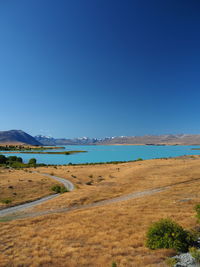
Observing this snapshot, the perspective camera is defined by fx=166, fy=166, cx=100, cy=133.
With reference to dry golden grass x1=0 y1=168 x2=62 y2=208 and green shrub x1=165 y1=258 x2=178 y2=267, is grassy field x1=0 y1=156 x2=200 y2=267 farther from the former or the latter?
dry golden grass x1=0 y1=168 x2=62 y2=208

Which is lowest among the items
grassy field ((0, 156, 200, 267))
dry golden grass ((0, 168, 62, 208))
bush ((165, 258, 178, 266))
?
dry golden grass ((0, 168, 62, 208))

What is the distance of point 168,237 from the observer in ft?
35.0

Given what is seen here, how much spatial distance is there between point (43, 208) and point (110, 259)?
19.4 meters

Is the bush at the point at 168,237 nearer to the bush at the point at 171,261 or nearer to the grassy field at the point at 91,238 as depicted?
the grassy field at the point at 91,238

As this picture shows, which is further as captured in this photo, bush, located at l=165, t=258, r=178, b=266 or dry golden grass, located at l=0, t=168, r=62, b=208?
dry golden grass, located at l=0, t=168, r=62, b=208

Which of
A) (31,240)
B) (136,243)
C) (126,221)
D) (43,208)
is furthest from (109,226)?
(43,208)

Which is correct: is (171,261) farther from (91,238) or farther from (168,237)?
(91,238)

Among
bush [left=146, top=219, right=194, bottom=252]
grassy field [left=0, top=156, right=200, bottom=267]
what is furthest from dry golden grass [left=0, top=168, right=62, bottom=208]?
bush [left=146, top=219, right=194, bottom=252]

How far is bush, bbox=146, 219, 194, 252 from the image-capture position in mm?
10180

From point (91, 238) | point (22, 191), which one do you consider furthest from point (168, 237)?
point (22, 191)

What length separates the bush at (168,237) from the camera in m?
10.2

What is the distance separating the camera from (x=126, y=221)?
17.0m

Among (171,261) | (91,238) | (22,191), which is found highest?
(171,261)

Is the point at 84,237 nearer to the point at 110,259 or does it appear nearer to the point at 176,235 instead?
the point at 110,259
